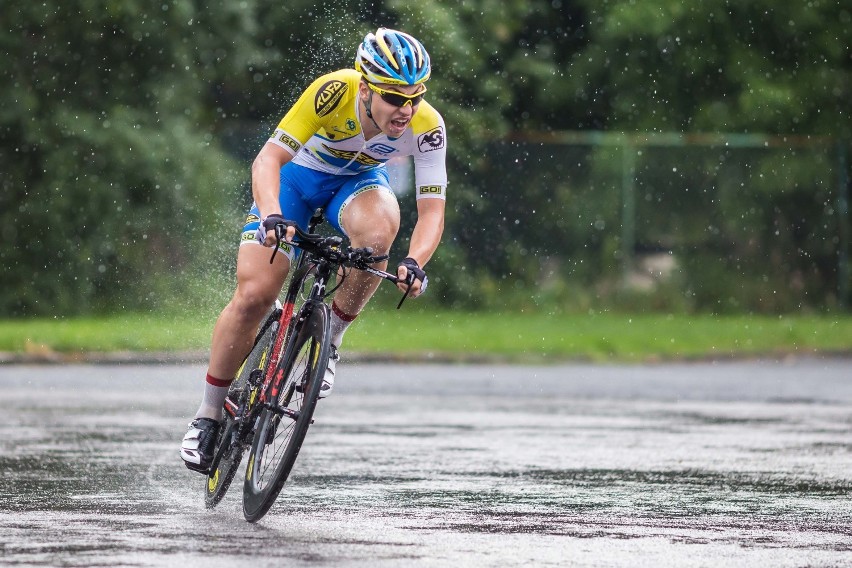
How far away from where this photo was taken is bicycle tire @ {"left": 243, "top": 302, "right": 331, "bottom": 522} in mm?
6723

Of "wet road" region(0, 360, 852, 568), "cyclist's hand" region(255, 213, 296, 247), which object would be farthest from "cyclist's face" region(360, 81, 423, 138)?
"wet road" region(0, 360, 852, 568)

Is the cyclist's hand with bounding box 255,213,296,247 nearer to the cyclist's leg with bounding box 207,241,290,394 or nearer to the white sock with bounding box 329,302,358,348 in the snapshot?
the cyclist's leg with bounding box 207,241,290,394

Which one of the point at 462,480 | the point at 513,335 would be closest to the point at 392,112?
the point at 462,480

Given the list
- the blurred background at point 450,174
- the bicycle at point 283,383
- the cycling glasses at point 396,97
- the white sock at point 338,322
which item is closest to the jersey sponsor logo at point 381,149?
the cycling glasses at point 396,97

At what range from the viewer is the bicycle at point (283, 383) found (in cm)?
677

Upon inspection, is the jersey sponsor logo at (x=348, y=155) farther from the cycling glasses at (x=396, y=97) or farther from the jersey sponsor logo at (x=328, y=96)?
the cycling glasses at (x=396, y=97)

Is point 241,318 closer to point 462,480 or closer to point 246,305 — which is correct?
point 246,305

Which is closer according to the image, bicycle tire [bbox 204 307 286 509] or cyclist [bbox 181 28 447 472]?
cyclist [bbox 181 28 447 472]

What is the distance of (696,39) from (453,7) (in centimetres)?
430

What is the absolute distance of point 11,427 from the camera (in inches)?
442

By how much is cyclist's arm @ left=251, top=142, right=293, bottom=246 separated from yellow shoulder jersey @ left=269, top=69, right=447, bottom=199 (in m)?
0.04

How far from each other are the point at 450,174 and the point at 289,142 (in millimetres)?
16376

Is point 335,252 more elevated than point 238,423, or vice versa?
point 335,252

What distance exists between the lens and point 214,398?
7.64 meters
